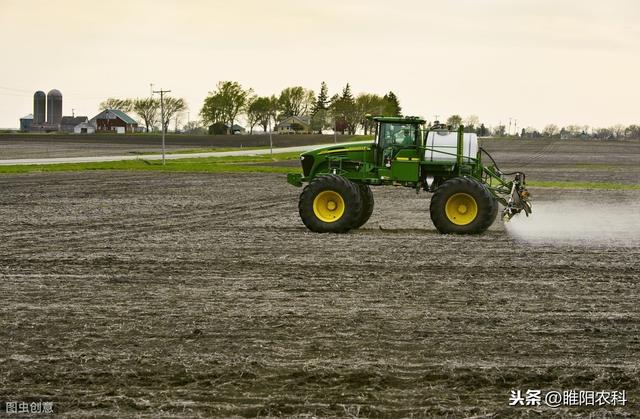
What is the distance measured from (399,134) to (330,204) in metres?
2.23

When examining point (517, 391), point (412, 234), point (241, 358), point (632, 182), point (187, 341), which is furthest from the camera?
point (632, 182)

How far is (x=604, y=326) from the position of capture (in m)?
11.6

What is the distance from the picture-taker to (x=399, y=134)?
2148 cm

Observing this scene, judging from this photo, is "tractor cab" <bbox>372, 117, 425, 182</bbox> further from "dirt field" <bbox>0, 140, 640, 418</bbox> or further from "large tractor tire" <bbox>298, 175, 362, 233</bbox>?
"dirt field" <bbox>0, 140, 640, 418</bbox>

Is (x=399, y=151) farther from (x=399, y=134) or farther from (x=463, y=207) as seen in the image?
(x=463, y=207)

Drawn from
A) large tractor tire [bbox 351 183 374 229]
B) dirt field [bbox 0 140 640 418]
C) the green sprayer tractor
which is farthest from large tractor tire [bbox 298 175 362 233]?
large tractor tire [bbox 351 183 374 229]

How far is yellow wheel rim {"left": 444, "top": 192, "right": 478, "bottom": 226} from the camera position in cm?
2073

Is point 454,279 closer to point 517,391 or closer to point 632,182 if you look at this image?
point 517,391

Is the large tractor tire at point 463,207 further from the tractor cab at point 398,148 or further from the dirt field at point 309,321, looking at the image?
the tractor cab at point 398,148

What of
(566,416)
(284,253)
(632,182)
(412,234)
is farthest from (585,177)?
(566,416)

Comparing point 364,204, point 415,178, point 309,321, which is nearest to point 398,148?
point 415,178

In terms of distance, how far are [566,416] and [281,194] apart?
2848 centimetres

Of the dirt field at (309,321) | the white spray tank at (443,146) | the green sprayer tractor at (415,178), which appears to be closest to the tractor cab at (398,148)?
the green sprayer tractor at (415,178)

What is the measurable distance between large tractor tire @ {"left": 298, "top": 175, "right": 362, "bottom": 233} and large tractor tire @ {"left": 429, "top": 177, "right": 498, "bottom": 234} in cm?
178
